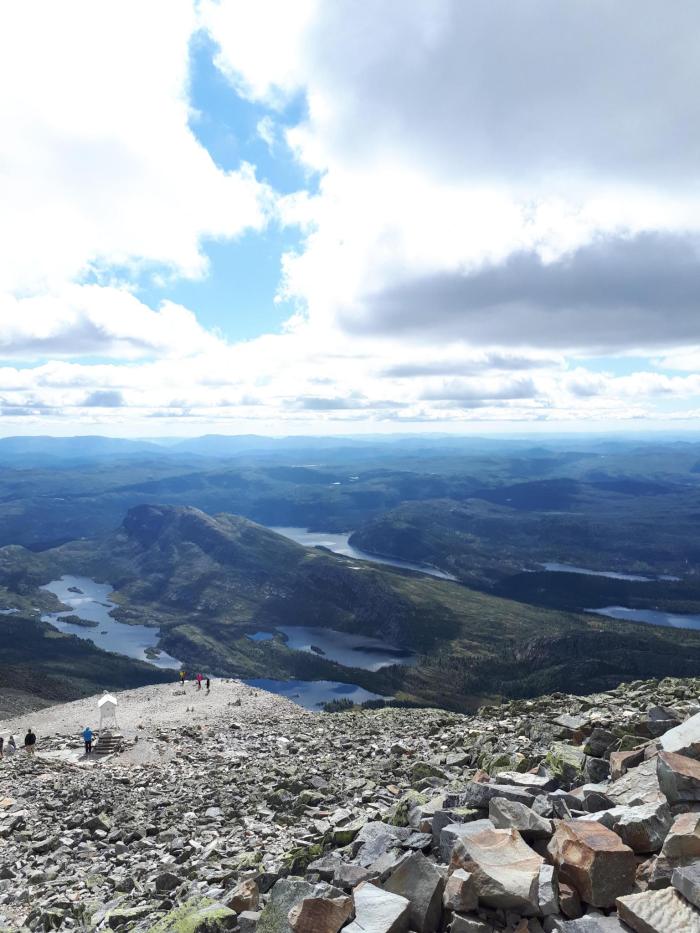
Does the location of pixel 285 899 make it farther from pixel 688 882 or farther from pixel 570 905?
pixel 688 882

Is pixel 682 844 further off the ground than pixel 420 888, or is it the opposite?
pixel 682 844

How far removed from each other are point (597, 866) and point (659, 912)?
1126mm

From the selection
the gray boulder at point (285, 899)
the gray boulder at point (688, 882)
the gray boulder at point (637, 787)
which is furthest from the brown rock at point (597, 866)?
the gray boulder at point (285, 899)

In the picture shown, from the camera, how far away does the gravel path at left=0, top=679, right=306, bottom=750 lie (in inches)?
1858

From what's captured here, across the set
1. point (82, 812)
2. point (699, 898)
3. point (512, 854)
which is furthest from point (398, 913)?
point (82, 812)

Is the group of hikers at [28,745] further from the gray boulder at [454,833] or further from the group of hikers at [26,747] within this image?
the gray boulder at [454,833]

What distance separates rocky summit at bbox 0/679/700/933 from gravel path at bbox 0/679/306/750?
9.70 meters

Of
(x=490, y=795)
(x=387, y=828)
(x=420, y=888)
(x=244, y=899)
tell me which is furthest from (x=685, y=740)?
(x=244, y=899)

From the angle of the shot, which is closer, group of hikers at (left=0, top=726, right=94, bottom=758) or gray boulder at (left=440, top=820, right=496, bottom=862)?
gray boulder at (left=440, top=820, right=496, bottom=862)

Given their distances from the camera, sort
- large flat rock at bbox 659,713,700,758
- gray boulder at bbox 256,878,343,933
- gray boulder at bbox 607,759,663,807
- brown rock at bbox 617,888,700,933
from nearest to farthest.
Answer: brown rock at bbox 617,888,700,933
gray boulder at bbox 256,878,343,933
gray boulder at bbox 607,759,663,807
large flat rock at bbox 659,713,700,758

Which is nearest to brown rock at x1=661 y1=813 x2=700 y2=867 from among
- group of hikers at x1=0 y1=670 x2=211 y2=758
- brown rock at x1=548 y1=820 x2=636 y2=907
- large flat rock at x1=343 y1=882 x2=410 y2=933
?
brown rock at x1=548 y1=820 x2=636 y2=907

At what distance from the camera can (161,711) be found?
52219mm

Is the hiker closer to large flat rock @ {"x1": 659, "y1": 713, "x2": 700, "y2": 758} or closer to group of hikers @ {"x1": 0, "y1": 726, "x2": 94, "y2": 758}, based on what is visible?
group of hikers @ {"x1": 0, "y1": 726, "x2": 94, "y2": 758}

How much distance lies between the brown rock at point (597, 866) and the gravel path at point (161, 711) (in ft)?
130
